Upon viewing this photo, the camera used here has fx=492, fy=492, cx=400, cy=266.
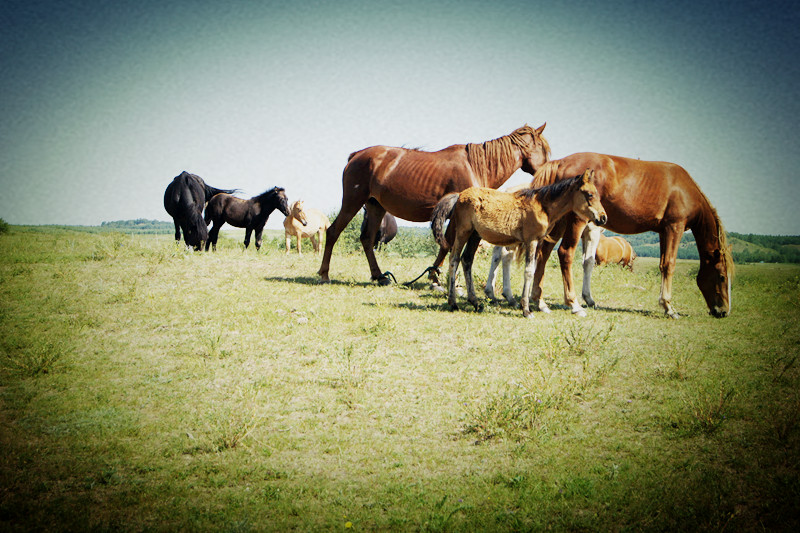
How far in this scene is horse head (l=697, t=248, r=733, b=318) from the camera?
9578mm

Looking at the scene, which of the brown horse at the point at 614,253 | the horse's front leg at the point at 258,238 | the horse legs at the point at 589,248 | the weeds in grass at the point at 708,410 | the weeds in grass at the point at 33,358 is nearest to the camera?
the weeds in grass at the point at 708,410

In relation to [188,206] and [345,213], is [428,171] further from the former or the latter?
[188,206]

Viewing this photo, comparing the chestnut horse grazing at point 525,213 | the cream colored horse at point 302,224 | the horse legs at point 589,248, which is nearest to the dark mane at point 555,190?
the chestnut horse grazing at point 525,213

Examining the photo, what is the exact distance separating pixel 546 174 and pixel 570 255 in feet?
5.53

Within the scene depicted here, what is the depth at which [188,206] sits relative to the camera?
16.8 meters

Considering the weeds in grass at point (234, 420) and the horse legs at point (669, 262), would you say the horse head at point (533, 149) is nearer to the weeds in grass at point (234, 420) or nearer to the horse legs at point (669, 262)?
the horse legs at point (669, 262)

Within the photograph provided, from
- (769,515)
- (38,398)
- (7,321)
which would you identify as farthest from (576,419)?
(7,321)

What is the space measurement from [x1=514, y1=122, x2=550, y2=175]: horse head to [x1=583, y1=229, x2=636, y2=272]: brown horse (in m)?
12.3

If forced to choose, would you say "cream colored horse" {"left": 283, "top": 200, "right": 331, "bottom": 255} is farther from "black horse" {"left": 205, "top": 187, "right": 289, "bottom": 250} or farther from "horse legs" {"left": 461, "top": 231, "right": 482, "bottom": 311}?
"horse legs" {"left": 461, "top": 231, "right": 482, "bottom": 311}

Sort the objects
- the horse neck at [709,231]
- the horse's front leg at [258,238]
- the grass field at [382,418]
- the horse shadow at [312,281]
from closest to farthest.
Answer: the grass field at [382,418]
the horse neck at [709,231]
the horse shadow at [312,281]
the horse's front leg at [258,238]

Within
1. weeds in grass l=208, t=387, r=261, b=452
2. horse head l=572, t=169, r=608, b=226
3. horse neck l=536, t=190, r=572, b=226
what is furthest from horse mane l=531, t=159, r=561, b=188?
weeds in grass l=208, t=387, r=261, b=452

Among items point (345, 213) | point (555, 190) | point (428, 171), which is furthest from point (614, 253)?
point (555, 190)

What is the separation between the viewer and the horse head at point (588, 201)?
8.06 meters

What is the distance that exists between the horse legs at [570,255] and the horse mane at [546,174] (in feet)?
3.06
